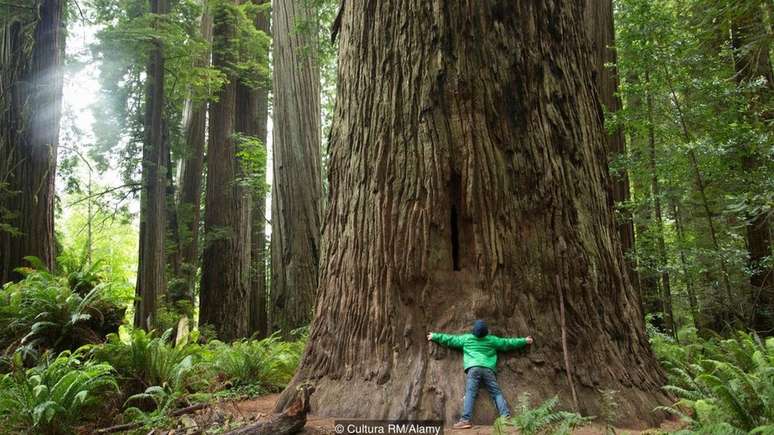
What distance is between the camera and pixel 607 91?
30.0ft

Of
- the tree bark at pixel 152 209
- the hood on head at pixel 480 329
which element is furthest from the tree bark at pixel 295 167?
the hood on head at pixel 480 329

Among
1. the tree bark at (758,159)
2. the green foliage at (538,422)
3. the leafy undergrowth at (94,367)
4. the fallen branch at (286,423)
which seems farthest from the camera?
the tree bark at (758,159)

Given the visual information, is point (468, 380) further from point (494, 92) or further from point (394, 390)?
point (494, 92)

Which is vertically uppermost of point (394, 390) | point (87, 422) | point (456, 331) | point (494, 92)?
point (494, 92)

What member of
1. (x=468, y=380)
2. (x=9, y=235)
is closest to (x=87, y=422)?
(x=468, y=380)

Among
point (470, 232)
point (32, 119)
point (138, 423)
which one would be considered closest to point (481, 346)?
point (470, 232)

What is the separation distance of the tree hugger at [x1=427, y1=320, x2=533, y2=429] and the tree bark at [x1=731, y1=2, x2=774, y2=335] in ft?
24.5

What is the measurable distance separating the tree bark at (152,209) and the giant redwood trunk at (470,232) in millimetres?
4649

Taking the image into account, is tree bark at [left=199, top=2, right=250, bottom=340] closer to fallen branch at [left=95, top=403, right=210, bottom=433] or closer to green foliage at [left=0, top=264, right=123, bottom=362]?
green foliage at [left=0, top=264, right=123, bottom=362]

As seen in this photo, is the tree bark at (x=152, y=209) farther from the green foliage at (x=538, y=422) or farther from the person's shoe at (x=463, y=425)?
the green foliage at (x=538, y=422)

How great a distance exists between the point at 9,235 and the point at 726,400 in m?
10.1

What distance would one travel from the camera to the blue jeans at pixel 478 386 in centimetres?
353

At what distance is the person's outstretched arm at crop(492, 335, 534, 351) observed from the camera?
12.2ft

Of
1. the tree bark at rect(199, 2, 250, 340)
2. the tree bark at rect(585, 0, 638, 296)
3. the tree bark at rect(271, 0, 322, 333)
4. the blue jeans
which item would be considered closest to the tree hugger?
the blue jeans
